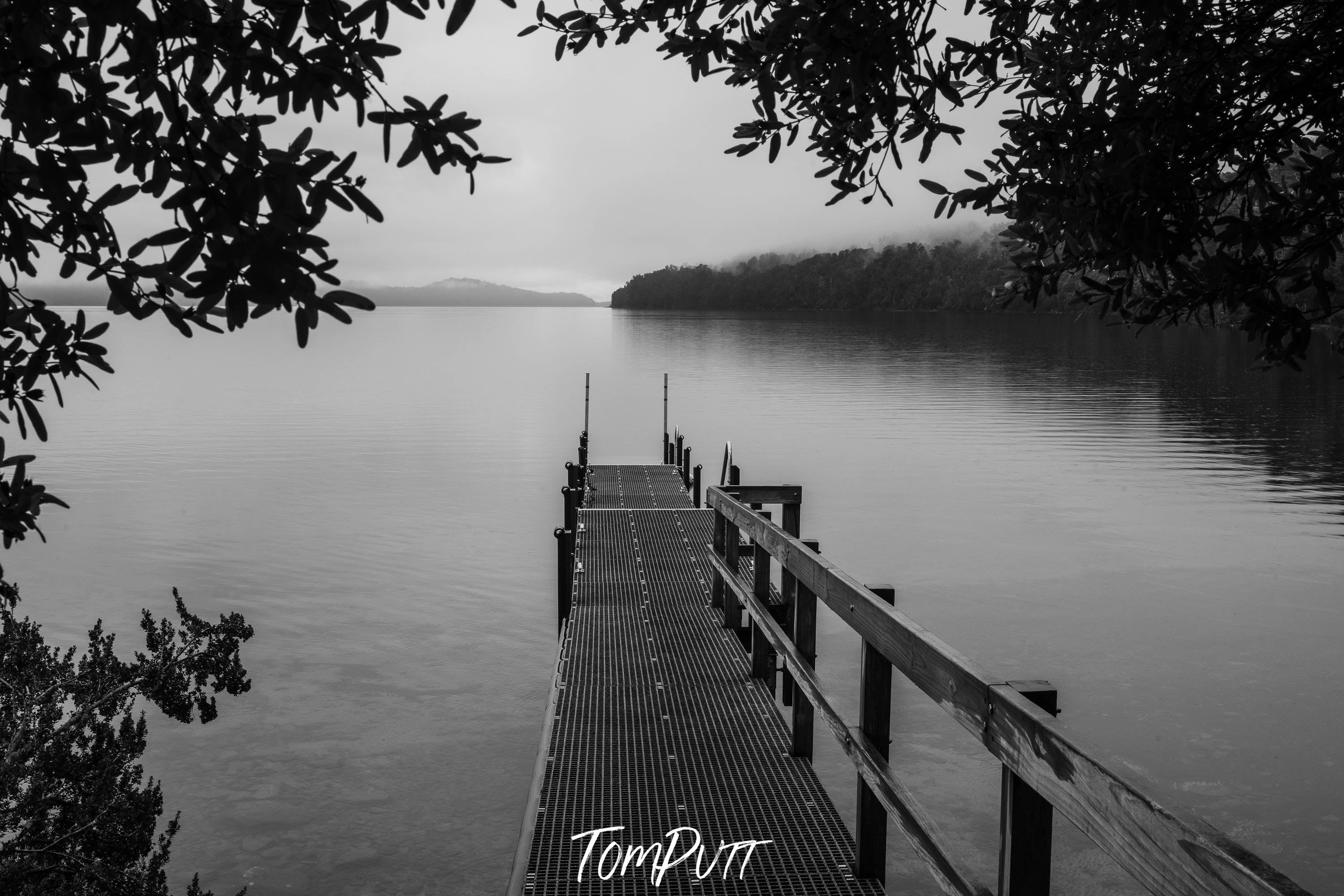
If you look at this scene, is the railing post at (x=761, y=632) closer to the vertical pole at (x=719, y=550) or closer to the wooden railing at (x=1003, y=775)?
the wooden railing at (x=1003, y=775)

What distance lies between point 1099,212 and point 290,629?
1274 centimetres

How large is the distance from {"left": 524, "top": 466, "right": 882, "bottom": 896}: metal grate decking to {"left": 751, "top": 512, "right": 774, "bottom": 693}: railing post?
12 cm

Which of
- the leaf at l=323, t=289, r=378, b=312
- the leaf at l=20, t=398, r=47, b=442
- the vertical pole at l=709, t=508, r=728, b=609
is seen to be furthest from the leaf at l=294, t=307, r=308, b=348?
the vertical pole at l=709, t=508, r=728, b=609

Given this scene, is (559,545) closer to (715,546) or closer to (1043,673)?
(715,546)

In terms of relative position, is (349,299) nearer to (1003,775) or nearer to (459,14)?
(459,14)

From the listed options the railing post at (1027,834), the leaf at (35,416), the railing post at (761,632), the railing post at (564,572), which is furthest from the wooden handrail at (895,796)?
the railing post at (564,572)

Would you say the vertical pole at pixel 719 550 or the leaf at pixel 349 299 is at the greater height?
the leaf at pixel 349 299

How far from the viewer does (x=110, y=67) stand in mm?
2441

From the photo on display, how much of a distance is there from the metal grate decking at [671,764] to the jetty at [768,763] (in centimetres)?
1

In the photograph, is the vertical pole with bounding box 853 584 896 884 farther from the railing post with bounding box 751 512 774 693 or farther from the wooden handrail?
the railing post with bounding box 751 512 774 693

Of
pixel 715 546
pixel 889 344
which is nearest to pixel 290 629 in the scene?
pixel 715 546

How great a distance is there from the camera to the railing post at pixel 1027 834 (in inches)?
109

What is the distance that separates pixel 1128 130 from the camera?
479 cm

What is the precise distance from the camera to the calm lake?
360 inches
